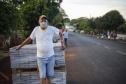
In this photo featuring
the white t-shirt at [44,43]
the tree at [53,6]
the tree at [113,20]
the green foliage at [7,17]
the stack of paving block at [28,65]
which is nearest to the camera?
the white t-shirt at [44,43]

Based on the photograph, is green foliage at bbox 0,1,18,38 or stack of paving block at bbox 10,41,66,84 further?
green foliage at bbox 0,1,18,38

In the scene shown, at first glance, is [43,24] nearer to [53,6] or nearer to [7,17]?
[7,17]

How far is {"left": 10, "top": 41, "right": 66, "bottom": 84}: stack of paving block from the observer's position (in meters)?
3.45

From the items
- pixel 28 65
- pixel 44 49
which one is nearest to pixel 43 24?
pixel 44 49

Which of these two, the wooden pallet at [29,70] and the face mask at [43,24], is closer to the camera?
the face mask at [43,24]

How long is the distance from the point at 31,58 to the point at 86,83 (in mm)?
1980

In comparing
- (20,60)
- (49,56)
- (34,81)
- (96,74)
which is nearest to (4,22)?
(20,60)

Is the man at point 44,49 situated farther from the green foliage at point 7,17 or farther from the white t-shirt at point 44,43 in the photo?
the green foliage at point 7,17

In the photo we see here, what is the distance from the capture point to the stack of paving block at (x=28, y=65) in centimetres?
345

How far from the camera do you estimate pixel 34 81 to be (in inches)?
141

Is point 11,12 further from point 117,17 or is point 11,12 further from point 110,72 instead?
point 117,17

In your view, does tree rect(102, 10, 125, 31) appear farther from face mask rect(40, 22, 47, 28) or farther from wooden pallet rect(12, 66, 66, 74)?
face mask rect(40, 22, 47, 28)

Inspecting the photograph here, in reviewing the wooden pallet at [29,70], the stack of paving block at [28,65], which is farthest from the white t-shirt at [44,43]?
the wooden pallet at [29,70]

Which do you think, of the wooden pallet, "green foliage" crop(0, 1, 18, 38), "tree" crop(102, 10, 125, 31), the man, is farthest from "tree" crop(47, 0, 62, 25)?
"tree" crop(102, 10, 125, 31)
